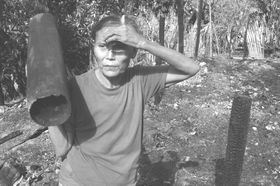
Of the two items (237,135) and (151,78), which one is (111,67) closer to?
(151,78)

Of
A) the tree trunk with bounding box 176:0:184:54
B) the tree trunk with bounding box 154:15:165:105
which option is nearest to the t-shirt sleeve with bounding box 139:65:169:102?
the tree trunk with bounding box 154:15:165:105

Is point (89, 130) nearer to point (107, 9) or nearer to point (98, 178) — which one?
point (98, 178)

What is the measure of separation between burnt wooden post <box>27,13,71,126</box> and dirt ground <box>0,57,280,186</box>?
2.34 m

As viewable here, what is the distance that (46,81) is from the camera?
4.45 feet

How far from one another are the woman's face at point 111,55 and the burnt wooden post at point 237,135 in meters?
1.01

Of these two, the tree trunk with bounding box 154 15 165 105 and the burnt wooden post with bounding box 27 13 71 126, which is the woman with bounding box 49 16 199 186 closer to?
the burnt wooden post with bounding box 27 13 71 126

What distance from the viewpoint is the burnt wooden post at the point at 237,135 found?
2400mm

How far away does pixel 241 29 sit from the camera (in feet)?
25.6

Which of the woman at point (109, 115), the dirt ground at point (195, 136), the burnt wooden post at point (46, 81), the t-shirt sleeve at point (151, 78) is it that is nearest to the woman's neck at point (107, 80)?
the woman at point (109, 115)

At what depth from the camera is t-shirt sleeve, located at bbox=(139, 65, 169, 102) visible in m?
1.82

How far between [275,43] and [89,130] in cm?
716

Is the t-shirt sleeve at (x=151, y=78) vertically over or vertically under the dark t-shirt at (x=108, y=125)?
over

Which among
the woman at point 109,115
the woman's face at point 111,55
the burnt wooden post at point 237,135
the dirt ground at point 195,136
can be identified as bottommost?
the dirt ground at point 195,136

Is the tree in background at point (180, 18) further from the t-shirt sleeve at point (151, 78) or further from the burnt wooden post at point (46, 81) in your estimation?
the burnt wooden post at point (46, 81)
